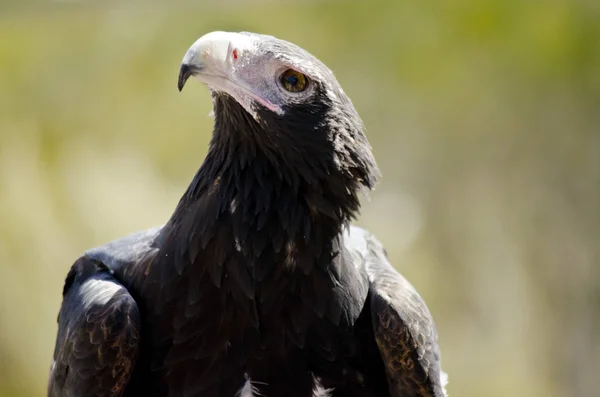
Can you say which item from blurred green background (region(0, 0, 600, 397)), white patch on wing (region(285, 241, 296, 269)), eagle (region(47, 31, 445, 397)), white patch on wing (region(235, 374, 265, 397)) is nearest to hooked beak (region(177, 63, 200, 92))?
eagle (region(47, 31, 445, 397))

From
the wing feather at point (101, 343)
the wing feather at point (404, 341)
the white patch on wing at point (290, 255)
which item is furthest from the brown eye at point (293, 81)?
the wing feather at point (101, 343)

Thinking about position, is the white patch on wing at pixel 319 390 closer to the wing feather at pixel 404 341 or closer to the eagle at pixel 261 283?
the eagle at pixel 261 283

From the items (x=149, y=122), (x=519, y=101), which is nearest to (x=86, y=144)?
(x=149, y=122)

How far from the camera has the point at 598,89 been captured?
27.1 feet

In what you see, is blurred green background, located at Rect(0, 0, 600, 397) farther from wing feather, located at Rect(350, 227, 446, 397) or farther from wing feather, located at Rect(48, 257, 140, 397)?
wing feather, located at Rect(350, 227, 446, 397)

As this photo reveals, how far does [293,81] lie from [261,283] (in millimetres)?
828

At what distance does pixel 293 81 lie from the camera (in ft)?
10.4

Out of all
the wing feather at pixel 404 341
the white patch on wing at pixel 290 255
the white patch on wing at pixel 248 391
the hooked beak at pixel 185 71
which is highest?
the hooked beak at pixel 185 71

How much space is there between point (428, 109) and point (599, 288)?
2510mm

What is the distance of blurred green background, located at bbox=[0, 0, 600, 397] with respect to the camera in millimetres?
7914

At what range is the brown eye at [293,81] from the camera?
3.16m

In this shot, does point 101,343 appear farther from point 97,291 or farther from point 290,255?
point 290,255

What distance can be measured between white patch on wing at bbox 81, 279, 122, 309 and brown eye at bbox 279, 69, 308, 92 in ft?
3.72

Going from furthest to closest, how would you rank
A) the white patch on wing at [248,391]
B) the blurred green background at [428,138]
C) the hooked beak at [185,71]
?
the blurred green background at [428,138] < the white patch on wing at [248,391] < the hooked beak at [185,71]
